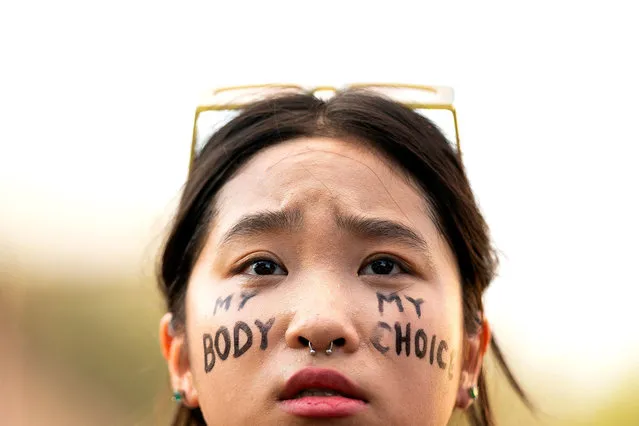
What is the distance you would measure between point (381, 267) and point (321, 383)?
1.57ft

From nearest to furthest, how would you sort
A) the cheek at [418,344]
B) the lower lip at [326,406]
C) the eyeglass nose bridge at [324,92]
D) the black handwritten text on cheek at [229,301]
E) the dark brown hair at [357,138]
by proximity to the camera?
the lower lip at [326,406], the cheek at [418,344], the black handwritten text on cheek at [229,301], the dark brown hair at [357,138], the eyeglass nose bridge at [324,92]

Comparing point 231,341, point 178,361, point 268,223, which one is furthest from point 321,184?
point 178,361

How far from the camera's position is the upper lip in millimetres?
3041

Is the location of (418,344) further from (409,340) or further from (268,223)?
(268,223)

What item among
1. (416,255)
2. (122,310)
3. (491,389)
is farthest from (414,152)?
(122,310)

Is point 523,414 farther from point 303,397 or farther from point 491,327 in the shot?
point 303,397

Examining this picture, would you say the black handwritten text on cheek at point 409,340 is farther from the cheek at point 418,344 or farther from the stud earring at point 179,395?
the stud earring at point 179,395

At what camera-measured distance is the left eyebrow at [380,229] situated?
10.7 ft

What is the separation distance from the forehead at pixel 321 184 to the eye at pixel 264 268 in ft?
0.58

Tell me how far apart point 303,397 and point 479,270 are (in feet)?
3.25

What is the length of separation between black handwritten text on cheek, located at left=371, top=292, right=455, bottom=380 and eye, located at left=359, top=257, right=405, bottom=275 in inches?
3.3

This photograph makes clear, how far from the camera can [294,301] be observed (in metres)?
3.17

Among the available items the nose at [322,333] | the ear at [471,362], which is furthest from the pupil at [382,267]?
Result: the ear at [471,362]

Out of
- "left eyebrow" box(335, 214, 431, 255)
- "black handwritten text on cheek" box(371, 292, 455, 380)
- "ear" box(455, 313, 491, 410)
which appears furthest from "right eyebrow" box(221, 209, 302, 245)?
"ear" box(455, 313, 491, 410)
